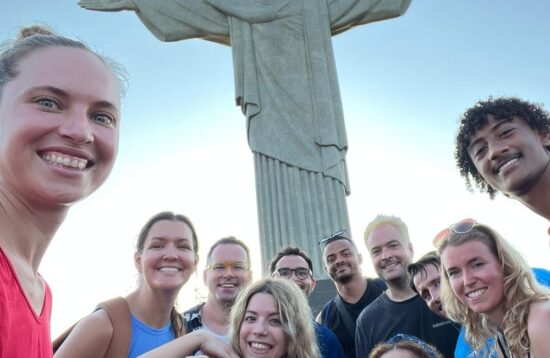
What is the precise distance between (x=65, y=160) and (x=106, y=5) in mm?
8497

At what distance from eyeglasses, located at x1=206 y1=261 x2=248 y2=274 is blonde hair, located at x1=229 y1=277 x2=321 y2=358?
0.65 metres

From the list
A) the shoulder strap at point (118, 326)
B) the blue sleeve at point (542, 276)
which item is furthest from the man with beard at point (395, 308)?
the shoulder strap at point (118, 326)

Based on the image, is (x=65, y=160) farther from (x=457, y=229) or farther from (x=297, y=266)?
(x=297, y=266)

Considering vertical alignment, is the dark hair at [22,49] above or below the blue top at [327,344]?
above

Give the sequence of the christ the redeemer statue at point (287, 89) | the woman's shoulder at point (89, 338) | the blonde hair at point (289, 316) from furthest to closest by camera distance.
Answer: the christ the redeemer statue at point (287, 89) < the blonde hair at point (289, 316) < the woman's shoulder at point (89, 338)

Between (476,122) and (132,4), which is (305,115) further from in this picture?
(476,122)

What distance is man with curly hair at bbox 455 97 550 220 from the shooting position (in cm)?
210

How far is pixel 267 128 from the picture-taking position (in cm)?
799

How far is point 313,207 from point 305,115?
165 centimetres

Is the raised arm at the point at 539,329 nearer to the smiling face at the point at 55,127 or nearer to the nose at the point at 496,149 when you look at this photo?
the nose at the point at 496,149

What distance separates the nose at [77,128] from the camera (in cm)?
112

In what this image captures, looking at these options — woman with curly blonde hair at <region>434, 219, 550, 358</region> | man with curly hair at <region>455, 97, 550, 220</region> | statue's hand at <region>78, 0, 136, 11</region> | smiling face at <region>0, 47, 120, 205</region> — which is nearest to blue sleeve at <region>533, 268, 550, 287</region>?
woman with curly blonde hair at <region>434, 219, 550, 358</region>

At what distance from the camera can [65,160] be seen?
1111 millimetres

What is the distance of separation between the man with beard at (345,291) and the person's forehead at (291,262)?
0.74 ft
